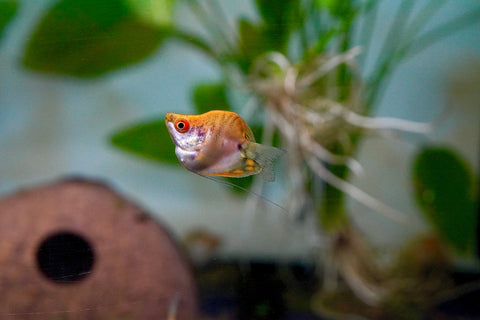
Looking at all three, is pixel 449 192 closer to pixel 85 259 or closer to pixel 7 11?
pixel 85 259

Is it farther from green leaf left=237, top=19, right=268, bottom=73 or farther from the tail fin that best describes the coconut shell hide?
green leaf left=237, top=19, right=268, bottom=73

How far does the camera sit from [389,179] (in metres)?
1.92

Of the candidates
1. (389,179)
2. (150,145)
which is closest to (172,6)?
(150,145)

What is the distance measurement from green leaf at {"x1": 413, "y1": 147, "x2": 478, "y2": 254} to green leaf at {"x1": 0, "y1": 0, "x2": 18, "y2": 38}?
175cm

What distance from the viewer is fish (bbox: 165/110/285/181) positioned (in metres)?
0.66

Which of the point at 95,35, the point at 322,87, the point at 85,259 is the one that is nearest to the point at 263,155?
the point at 85,259

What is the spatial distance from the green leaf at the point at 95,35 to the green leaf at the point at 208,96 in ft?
0.81

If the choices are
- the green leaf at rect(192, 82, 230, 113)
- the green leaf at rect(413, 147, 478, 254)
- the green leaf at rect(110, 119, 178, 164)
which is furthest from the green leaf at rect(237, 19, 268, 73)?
the green leaf at rect(413, 147, 478, 254)

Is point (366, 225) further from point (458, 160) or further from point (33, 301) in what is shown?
point (33, 301)

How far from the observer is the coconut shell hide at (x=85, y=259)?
1076 mm

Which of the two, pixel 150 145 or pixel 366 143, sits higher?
pixel 366 143

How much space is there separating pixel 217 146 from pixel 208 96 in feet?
1.51

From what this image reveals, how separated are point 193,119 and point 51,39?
2.65 ft

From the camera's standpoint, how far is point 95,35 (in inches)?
44.7
